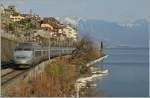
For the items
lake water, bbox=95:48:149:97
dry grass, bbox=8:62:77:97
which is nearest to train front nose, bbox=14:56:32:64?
dry grass, bbox=8:62:77:97

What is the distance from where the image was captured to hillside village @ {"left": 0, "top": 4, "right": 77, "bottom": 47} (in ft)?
11.9

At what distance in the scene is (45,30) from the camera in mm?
4227

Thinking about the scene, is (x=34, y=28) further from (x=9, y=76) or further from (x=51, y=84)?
(x=9, y=76)

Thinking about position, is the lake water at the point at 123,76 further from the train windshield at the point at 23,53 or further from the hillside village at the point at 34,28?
the train windshield at the point at 23,53

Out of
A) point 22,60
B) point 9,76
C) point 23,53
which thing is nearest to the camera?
point 9,76

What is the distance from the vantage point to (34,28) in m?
4.13

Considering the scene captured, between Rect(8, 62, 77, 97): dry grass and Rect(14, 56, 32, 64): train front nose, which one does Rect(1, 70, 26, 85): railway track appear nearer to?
Rect(8, 62, 77, 97): dry grass

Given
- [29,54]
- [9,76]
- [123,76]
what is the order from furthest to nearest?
[123,76] → [29,54] → [9,76]

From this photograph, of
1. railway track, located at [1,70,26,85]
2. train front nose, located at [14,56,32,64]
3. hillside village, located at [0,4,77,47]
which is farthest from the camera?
train front nose, located at [14,56,32,64]

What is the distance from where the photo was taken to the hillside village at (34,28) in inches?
142

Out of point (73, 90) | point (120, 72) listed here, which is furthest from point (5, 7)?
point (120, 72)

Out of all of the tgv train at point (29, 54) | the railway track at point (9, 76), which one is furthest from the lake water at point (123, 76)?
the railway track at point (9, 76)

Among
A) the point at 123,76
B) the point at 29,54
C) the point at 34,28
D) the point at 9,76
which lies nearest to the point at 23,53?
the point at 29,54

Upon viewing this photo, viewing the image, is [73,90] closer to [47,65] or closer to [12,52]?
[47,65]
